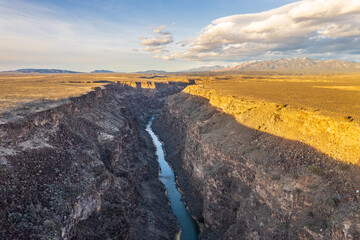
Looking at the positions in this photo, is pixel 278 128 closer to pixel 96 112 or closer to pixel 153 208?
pixel 153 208

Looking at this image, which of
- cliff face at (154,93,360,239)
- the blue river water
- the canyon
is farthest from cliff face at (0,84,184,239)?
cliff face at (154,93,360,239)

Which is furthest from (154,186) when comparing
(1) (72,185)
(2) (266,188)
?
(2) (266,188)

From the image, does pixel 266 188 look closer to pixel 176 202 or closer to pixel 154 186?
pixel 176 202

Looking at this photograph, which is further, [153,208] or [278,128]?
[153,208]

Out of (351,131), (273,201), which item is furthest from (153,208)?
(351,131)

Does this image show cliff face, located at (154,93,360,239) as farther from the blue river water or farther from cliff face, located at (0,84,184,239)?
cliff face, located at (0,84,184,239)

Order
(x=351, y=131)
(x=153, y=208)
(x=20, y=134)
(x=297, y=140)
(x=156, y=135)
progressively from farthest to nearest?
(x=156, y=135)
(x=153, y=208)
(x=297, y=140)
(x=20, y=134)
(x=351, y=131)

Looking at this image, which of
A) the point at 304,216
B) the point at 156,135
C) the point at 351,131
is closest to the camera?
the point at 304,216
